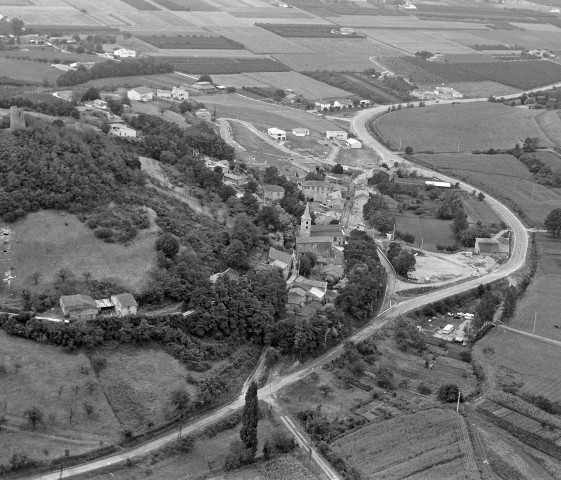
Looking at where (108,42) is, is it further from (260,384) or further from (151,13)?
(260,384)

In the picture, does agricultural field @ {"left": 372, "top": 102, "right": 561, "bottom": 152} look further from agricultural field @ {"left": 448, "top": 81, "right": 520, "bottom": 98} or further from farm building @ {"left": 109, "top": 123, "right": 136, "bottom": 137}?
farm building @ {"left": 109, "top": 123, "right": 136, "bottom": 137}

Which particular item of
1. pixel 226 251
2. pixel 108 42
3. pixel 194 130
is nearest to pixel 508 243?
pixel 226 251

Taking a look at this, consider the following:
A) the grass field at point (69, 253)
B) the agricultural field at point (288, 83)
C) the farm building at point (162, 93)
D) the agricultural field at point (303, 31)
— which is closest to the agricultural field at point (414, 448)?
the grass field at point (69, 253)

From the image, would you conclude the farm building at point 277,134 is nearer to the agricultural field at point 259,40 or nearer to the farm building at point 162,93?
the farm building at point 162,93

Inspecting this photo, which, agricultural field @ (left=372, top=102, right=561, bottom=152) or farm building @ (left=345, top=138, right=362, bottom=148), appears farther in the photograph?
agricultural field @ (left=372, top=102, right=561, bottom=152)


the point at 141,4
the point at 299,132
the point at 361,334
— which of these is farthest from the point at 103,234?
the point at 141,4

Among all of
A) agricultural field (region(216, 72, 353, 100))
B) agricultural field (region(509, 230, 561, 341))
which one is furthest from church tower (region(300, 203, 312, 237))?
agricultural field (region(216, 72, 353, 100))
